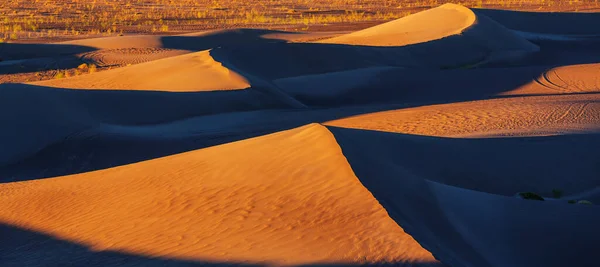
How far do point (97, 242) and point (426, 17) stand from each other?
3503 cm

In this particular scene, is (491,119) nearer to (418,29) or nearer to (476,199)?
(476,199)

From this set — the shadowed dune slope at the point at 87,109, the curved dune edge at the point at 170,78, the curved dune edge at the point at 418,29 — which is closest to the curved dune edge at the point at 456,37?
the curved dune edge at the point at 418,29

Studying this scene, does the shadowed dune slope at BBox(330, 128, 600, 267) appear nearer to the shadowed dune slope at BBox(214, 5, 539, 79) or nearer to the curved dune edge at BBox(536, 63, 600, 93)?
the curved dune edge at BBox(536, 63, 600, 93)

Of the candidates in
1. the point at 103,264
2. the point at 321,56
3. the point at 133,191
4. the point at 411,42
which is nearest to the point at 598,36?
the point at 411,42

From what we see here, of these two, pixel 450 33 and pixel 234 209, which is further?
pixel 450 33

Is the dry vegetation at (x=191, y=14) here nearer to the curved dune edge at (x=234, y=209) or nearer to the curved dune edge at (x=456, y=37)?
the curved dune edge at (x=456, y=37)

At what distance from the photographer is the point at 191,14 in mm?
59781

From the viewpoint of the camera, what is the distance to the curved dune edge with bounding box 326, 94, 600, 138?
18109mm

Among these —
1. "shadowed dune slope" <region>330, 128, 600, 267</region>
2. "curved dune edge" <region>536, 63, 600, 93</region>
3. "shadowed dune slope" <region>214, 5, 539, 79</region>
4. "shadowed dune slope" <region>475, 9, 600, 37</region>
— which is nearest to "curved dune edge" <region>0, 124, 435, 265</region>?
"shadowed dune slope" <region>330, 128, 600, 267</region>

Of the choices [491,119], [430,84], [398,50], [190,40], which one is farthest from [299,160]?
[190,40]

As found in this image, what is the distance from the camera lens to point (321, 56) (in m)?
31.3

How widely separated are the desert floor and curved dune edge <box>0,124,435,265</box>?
0.10 ft

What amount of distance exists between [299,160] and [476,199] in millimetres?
2444

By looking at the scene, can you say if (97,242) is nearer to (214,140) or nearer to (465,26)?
(214,140)
